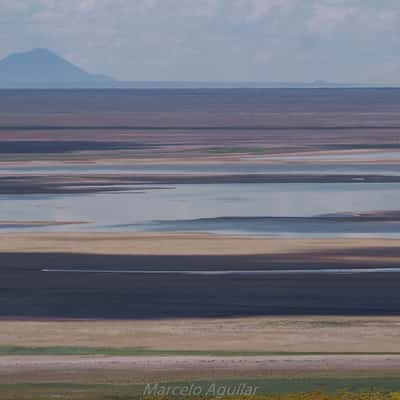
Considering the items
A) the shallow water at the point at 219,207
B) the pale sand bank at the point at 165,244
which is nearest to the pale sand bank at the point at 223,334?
the pale sand bank at the point at 165,244

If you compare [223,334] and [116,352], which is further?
[223,334]

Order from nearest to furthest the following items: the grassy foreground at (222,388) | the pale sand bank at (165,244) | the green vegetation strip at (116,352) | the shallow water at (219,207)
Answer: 1. the grassy foreground at (222,388)
2. the green vegetation strip at (116,352)
3. the pale sand bank at (165,244)
4. the shallow water at (219,207)

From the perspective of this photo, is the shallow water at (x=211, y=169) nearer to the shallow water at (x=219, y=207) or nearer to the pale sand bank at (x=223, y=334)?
the shallow water at (x=219, y=207)

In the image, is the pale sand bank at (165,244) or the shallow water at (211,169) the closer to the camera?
the pale sand bank at (165,244)

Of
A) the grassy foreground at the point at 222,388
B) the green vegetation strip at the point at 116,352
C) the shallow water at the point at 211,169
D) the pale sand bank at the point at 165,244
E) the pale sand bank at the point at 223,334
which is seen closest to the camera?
the grassy foreground at the point at 222,388

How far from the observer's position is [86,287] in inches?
1065

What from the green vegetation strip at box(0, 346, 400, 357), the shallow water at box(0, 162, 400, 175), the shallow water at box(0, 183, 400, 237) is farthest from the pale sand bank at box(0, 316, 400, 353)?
the shallow water at box(0, 162, 400, 175)

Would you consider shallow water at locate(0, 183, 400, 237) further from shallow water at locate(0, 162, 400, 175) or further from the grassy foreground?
the grassy foreground

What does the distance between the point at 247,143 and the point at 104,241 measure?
3761cm

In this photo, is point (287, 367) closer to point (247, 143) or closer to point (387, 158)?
point (387, 158)

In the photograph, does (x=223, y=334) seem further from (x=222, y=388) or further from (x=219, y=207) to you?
(x=219, y=207)

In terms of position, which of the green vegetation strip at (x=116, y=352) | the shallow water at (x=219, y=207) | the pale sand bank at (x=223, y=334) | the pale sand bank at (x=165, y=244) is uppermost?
the green vegetation strip at (x=116, y=352)

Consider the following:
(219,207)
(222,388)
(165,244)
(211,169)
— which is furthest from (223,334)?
(211,169)

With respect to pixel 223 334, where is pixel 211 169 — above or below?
below
